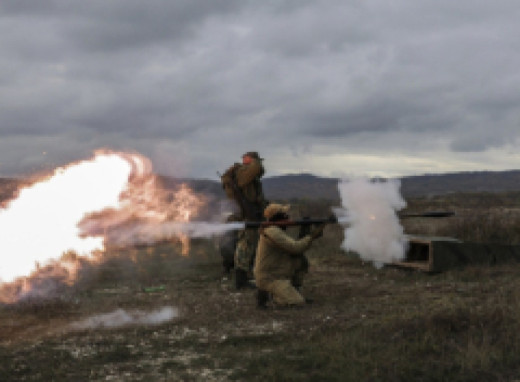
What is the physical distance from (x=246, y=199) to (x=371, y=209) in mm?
2799

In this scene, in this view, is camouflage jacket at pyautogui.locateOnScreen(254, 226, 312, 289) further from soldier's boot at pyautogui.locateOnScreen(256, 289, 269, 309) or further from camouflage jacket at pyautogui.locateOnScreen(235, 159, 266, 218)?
camouflage jacket at pyautogui.locateOnScreen(235, 159, 266, 218)

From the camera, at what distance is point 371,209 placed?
36.7 ft

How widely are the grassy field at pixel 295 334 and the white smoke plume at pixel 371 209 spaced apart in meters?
0.91

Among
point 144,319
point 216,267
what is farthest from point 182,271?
point 144,319

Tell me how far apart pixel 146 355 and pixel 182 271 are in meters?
7.92

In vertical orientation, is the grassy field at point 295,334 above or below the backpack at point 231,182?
below

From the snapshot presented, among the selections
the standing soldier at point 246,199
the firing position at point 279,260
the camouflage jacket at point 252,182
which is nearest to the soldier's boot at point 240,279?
the standing soldier at point 246,199

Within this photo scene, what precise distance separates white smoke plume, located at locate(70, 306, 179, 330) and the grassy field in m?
0.22

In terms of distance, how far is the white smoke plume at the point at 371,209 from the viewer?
36.2 feet

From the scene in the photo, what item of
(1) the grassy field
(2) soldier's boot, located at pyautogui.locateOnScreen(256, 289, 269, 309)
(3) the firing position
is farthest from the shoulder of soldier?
(1) the grassy field

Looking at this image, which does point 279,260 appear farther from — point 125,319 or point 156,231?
point 156,231

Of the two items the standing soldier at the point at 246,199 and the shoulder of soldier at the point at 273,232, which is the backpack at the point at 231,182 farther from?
the shoulder of soldier at the point at 273,232

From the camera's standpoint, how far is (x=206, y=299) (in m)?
9.98

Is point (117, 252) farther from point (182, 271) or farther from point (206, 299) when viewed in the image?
point (206, 299)
